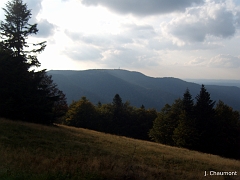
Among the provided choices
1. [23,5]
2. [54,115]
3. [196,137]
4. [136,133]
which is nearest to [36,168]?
[54,115]

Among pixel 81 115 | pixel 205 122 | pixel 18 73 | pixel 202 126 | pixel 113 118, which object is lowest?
pixel 113 118

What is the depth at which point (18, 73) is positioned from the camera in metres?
22.3

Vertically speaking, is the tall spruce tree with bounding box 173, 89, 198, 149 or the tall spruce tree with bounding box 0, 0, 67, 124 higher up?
the tall spruce tree with bounding box 0, 0, 67, 124

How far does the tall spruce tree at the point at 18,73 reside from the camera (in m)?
21.6

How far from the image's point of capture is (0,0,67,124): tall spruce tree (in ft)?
70.9

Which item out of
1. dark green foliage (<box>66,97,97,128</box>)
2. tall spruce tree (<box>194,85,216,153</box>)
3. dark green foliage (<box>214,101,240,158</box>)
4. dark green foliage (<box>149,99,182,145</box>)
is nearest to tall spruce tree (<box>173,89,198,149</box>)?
tall spruce tree (<box>194,85,216,153</box>)

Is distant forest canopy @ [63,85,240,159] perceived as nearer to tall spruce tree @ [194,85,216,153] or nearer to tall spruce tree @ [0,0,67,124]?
tall spruce tree @ [194,85,216,153]

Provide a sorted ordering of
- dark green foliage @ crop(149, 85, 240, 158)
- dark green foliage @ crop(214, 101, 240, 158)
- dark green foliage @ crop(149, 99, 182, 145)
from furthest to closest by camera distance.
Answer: dark green foliage @ crop(149, 99, 182, 145), dark green foliage @ crop(214, 101, 240, 158), dark green foliage @ crop(149, 85, 240, 158)

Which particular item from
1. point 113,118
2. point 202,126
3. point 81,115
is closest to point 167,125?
point 202,126

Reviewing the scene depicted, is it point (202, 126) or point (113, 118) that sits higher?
point (202, 126)

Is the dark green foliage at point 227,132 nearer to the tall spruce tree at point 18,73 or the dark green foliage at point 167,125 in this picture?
the dark green foliage at point 167,125

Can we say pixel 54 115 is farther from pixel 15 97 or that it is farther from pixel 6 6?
pixel 6 6

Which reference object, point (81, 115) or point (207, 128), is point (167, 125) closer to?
point (207, 128)

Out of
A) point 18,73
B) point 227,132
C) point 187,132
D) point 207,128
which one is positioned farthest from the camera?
point 227,132
